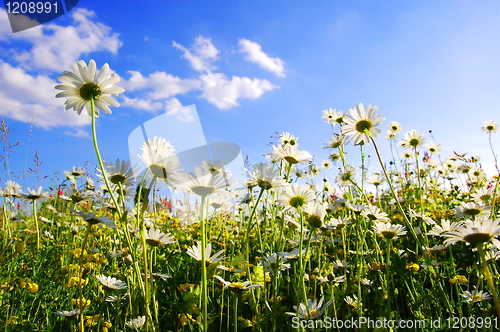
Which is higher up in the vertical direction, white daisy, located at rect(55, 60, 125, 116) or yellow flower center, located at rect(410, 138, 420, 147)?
yellow flower center, located at rect(410, 138, 420, 147)

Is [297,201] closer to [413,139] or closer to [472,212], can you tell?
[472,212]

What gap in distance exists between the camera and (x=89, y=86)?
4.35 ft

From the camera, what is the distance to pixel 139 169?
144 centimetres

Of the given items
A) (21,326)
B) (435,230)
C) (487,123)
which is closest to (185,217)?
(21,326)

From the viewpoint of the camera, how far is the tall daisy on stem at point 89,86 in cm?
129

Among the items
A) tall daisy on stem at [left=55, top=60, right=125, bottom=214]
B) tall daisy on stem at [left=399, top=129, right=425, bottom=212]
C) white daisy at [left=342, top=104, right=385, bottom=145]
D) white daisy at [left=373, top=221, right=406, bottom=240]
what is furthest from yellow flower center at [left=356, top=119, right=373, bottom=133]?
tall daisy on stem at [left=399, top=129, right=425, bottom=212]

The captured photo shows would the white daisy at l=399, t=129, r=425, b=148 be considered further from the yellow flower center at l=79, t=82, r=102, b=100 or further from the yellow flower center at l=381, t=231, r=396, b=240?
the yellow flower center at l=79, t=82, r=102, b=100

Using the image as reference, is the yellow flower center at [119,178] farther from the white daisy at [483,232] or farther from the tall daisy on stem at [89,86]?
the white daisy at [483,232]

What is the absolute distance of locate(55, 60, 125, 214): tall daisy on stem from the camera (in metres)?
1.29

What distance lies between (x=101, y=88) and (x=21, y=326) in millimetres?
1432

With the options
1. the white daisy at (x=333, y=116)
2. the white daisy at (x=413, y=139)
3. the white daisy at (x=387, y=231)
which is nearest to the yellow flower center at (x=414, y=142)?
the white daisy at (x=413, y=139)

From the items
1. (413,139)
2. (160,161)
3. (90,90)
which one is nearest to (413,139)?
(413,139)

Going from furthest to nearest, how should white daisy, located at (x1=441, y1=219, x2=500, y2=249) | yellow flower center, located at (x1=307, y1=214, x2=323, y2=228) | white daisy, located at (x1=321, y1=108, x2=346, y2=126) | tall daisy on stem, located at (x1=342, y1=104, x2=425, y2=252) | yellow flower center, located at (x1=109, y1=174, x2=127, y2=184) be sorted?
white daisy, located at (x1=321, y1=108, x2=346, y2=126) → tall daisy on stem, located at (x1=342, y1=104, x2=425, y2=252) → yellow flower center, located at (x1=307, y1=214, x2=323, y2=228) → yellow flower center, located at (x1=109, y1=174, x2=127, y2=184) → white daisy, located at (x1=441, y1=219, x2=500, y2=249)

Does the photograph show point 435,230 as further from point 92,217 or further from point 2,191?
point 2,191
